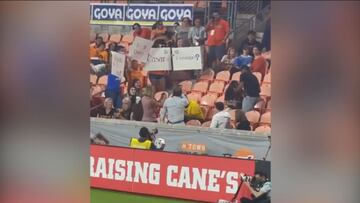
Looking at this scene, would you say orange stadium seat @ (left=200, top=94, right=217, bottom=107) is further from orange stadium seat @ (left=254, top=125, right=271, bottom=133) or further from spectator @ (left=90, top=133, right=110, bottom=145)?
spectator @ (left=90, top=133, right=110, bottom=145)

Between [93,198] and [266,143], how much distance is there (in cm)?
81

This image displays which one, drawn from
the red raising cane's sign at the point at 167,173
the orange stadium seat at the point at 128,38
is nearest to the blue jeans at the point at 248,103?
the red raising cane's sign at the point at 167,173

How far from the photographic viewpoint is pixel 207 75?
231cm

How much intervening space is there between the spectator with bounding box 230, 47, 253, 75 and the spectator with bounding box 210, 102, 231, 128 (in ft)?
0.53

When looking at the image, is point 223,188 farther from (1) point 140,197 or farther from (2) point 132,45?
(2) point 132,45

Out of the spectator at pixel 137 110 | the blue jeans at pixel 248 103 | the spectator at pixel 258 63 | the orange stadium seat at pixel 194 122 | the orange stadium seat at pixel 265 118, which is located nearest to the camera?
the orange stadium seat at pixel 265 118

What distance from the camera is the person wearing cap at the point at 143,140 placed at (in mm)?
2387

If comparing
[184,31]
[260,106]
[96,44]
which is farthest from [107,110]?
[260,106]

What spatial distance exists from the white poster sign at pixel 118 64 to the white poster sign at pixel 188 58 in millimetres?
251

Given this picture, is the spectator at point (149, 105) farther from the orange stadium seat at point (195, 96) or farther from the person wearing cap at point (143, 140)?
the orange stadium seat at point (195, 96)

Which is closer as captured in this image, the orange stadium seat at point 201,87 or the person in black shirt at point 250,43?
the person in black shirt at point 250,43
